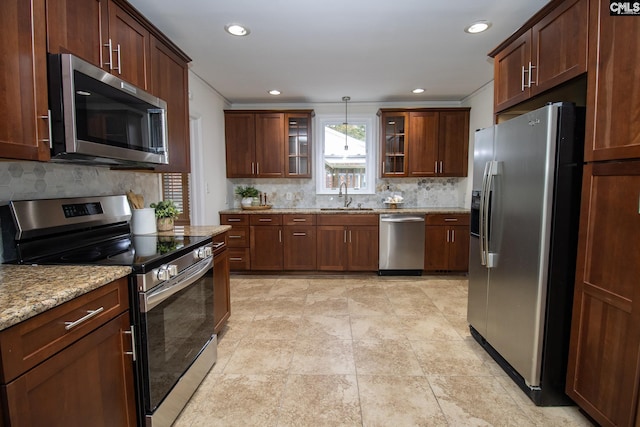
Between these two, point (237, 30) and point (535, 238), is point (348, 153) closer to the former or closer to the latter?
point (237, 30)

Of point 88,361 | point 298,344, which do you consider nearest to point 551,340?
point 298,344

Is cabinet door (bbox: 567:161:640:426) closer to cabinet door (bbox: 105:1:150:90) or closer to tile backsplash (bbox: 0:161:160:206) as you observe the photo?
cabinet door (bbox: 105:1:150:90)

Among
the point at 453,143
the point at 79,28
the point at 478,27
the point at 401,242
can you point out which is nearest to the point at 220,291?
the point at 79,28

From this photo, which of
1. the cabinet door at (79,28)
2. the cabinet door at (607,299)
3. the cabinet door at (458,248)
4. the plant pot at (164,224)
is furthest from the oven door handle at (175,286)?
the cabinet door at (458,248)

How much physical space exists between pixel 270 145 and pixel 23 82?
334 centimetres

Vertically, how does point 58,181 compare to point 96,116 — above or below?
below

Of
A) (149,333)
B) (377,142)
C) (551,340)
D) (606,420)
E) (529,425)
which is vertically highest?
(377,142)

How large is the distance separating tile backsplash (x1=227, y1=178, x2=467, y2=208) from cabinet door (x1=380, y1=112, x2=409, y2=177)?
0.92ft

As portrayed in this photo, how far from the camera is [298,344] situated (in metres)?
2.43

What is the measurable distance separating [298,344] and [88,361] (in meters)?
1.55

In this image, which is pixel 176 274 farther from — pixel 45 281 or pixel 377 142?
pixel 377 142

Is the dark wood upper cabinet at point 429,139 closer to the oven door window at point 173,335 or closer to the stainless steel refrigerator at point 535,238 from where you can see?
the stainless steel refrigerator at point 535,238

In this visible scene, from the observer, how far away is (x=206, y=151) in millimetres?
3842

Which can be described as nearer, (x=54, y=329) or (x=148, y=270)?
(x=54, y=329)
